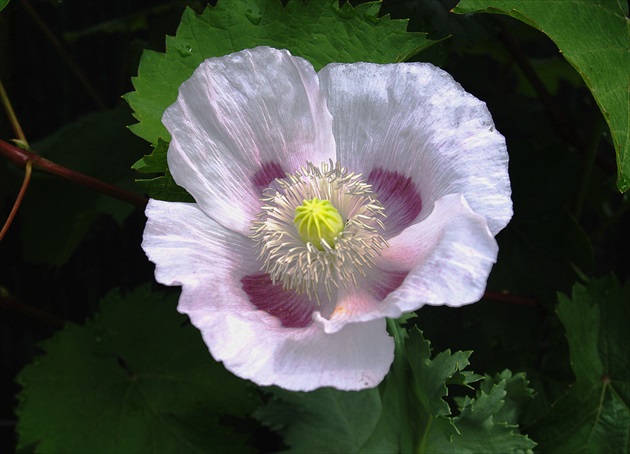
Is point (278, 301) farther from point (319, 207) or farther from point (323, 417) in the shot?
point (323, 417)

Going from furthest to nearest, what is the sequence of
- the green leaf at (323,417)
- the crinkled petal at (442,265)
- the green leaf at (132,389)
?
the green leaf at (132,389)
the green leaf at (323,417)
the crinkled petal at (442,265)

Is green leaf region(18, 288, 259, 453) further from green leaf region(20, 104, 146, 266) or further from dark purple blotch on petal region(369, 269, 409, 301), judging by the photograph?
dark purple blotch on petal region(369, 269, 409, 301)

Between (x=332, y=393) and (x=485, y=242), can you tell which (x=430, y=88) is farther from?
(x=332, y=393)

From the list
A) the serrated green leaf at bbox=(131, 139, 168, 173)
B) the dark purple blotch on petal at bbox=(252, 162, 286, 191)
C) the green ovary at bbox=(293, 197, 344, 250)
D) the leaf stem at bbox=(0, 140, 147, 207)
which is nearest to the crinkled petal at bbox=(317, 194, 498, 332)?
the green ovary at bbox=(293, 197, 344, 250)

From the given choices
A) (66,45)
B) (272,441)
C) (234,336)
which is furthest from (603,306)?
(66,45)

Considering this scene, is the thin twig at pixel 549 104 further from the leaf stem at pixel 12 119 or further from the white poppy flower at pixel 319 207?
the leaf stem at pixel 12 119

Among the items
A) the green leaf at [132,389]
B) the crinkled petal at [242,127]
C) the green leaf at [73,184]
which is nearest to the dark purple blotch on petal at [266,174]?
the crinkled petal at [242,127]
